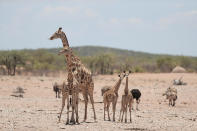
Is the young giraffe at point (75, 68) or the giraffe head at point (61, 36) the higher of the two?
the giraffe head at point (61, 36)

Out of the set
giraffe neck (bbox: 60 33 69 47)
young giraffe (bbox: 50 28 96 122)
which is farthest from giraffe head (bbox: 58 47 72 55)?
giraffe neck (bbox: 60 33 69 47)

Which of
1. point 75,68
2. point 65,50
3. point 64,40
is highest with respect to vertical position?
point 64,40

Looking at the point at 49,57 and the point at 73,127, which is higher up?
the point at 49,57

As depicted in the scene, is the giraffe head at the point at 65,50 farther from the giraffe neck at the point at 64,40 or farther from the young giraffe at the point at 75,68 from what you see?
the giraffe neck at the point at 64,40

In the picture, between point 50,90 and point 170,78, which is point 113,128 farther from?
point 170,78

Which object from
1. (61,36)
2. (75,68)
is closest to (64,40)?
(61,36)

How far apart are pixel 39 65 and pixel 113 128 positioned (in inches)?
2315

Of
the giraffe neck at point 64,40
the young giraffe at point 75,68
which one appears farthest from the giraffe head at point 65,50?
the giraffe neck at point 64,40

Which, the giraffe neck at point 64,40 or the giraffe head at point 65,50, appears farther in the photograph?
the giraffe neck at point 64,40

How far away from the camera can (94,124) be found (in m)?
14.7

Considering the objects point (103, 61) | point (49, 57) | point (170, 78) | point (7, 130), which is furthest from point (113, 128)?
point (49, 57)

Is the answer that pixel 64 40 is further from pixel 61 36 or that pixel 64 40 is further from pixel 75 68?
pixel 75 68

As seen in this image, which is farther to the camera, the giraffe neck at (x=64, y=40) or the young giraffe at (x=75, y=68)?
the giraffe neck at (x=64, y=40)

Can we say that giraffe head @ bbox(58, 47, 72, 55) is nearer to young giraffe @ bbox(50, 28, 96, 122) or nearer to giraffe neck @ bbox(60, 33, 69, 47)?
A: young giraffe @ bbox(50, 28, 96, 122)
